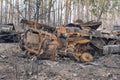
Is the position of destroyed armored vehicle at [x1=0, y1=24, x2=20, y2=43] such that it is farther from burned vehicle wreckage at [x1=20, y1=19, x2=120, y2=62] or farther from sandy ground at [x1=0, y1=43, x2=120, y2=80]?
sandy ground at [x1=0, y1=43, x2=120, y2=80]

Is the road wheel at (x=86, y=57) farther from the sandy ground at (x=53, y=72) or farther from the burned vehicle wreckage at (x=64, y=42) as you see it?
the sandy ground at (x=53, y=72)

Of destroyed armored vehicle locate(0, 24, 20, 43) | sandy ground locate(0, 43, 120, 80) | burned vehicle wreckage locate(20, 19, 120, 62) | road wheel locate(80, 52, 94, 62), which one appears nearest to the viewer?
sandy ground locate(0, 43, 120, 80)

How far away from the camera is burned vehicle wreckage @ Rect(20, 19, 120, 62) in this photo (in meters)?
11.7

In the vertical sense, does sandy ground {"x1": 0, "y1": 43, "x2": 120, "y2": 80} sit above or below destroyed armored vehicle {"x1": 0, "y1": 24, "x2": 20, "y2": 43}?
below

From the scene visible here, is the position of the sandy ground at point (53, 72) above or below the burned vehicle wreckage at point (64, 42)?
below

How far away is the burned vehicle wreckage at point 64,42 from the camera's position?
38.3ft

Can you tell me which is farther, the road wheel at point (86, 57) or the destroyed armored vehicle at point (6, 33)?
the destroyed armored vehicle at point (6, 33)

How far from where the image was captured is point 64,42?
12.0 metres

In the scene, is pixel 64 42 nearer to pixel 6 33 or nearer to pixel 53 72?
pixel 53 72

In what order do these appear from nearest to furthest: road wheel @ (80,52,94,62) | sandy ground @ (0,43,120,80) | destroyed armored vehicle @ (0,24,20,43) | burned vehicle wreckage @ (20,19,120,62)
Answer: sandy ground @ (0,43,120,80) → burned vehicle wreckage @ (20,19,120,62) → road wheel @ (80,52,94,62) → destroyed armored vehicle @ (0,24,20,43)

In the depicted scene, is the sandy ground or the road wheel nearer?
the sandy ground

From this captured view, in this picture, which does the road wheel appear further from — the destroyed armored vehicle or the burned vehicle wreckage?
the destroyed armored vehicle

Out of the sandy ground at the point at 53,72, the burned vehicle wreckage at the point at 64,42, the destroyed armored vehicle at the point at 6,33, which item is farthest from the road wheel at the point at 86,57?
the destroyed armored vehicle at the point at 6,33

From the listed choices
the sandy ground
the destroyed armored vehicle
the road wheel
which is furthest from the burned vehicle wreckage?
the destroyed armored vehicle
